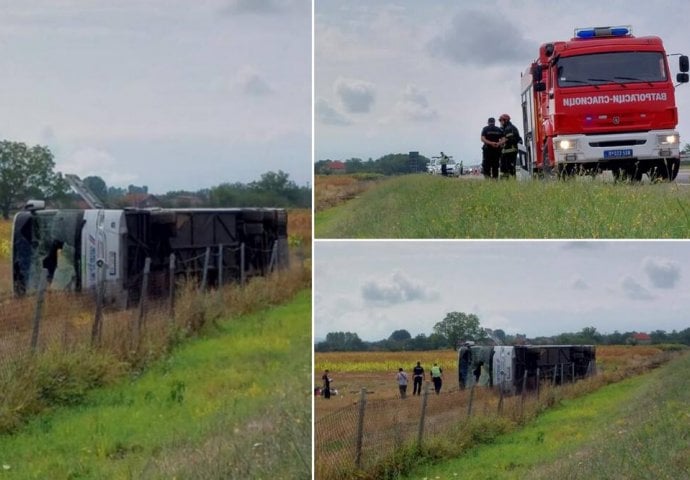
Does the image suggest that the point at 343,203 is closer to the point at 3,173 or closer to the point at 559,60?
the point at 559,60

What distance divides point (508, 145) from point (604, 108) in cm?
136

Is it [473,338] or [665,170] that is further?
[665,170]

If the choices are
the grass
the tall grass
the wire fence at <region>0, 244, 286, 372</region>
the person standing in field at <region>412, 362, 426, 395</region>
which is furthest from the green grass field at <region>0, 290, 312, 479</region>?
the grass

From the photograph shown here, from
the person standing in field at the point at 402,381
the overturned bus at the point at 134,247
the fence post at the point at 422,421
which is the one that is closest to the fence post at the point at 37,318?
the overturned bus at the point at 134,247

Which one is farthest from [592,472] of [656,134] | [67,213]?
[67,213]

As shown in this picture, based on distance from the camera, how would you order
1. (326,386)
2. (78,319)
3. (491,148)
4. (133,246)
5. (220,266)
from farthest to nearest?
(133,246) → (220,266) → (78,319) → (491,148) → (326,386)

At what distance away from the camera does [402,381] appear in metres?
6.14

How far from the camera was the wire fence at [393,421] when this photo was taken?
5.73 metres

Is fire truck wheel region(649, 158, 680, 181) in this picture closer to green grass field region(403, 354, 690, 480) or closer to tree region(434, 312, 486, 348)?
green grass field region(403, 354, 690, 480)

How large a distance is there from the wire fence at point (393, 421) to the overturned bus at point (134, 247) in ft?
32.4

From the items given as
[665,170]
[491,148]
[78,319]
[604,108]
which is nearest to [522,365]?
[491,148]

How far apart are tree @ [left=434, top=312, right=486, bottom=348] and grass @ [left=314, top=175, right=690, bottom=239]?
0.44m

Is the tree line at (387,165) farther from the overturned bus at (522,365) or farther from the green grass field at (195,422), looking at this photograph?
the green grass field at (195,422)

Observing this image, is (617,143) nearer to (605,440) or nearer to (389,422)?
(605,440)
